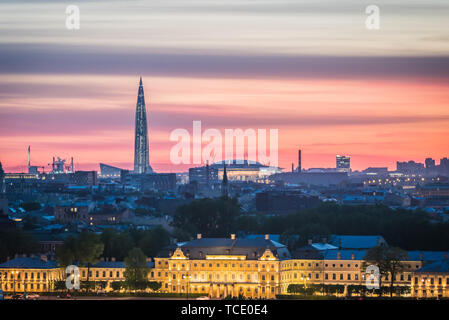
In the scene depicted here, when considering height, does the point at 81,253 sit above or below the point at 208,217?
below

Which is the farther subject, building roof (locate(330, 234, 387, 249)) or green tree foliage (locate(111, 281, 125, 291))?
building roof (locate(330, 234, 387, 249))

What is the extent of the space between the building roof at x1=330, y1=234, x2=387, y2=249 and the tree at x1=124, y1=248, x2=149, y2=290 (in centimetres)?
1580

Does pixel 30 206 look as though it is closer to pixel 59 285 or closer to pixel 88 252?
pixel 88 252

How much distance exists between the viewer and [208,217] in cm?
12100

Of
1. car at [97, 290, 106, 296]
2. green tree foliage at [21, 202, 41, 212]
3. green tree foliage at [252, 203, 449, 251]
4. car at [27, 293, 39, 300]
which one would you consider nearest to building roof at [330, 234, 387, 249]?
green tree foliage at [252, 203, 449, 251]

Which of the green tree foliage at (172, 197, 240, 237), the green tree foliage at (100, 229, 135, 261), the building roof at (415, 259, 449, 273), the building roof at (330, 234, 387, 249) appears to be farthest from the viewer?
the green tree foliage at (172, 197, 240, 237)

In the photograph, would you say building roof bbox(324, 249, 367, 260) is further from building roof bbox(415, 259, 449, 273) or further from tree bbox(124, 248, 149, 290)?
tree bbox(124, 248, 149, 290)

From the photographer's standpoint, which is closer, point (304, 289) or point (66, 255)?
point (304, 289)

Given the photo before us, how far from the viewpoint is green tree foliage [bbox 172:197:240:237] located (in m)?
119

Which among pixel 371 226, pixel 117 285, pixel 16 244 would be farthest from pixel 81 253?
pixel 371 226

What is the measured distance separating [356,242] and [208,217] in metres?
21.4
